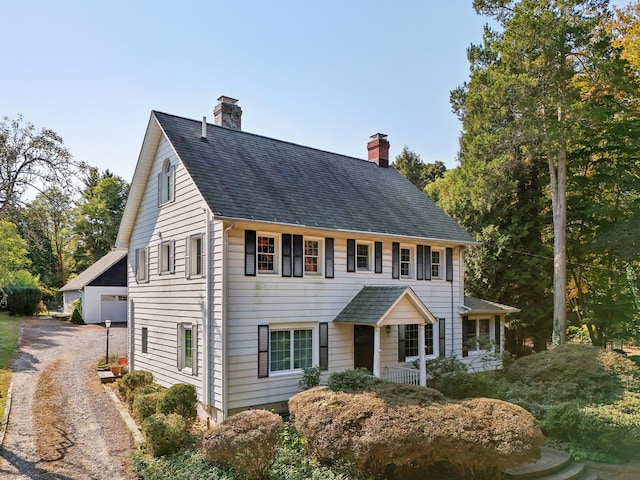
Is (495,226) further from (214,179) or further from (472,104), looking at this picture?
(214,179)

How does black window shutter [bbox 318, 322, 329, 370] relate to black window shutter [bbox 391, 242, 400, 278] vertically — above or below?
below

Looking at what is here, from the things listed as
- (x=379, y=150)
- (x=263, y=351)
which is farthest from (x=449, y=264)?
(x=263, y=351)

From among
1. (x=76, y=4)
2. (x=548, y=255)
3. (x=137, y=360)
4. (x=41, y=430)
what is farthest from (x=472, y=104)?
(x=41, y=430)

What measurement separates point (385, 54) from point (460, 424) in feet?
37.7

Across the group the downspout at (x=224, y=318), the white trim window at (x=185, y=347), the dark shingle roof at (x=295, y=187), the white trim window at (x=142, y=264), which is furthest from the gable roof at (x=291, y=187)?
the white trim window at (x=185, y=347)

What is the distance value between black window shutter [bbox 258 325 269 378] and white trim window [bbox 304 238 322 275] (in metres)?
2.17

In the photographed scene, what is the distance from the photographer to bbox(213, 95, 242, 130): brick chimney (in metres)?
16.4

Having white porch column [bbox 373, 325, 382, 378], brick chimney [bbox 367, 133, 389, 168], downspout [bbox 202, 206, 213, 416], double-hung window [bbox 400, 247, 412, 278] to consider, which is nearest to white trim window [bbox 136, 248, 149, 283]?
downspout [bbox 202, 206, 213, 416]

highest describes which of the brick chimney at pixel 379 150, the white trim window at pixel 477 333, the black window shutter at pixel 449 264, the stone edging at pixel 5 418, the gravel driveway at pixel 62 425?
the brick chimney at pixel 379 150

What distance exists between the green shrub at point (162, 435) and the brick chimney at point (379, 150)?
14051mm

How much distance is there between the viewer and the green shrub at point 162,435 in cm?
924

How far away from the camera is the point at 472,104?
19281 mm

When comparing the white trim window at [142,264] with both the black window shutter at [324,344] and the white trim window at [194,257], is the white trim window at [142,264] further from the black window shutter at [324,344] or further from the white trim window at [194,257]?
the black window shutter at [324,344]

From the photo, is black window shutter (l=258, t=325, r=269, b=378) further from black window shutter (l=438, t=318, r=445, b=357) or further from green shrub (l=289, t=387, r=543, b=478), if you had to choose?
black window shutter (l=438, t=318, r=445, b=357)
